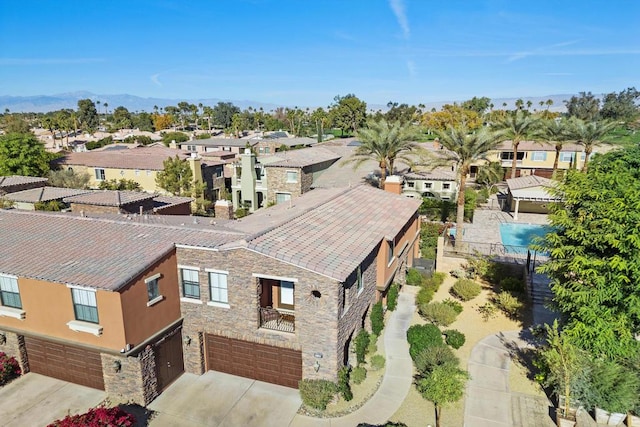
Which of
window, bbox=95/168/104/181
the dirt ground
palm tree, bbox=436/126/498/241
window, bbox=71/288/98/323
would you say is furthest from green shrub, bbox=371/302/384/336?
window, bbox=95/168/104/181

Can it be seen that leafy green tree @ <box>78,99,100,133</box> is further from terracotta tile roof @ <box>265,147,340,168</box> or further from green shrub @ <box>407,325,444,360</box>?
green shrub @ <box>407,325,444,360</box>

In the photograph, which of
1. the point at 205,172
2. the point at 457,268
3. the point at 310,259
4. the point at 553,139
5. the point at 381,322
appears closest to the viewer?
the point at 310,259

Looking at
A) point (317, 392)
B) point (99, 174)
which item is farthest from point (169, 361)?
point (99, 174)

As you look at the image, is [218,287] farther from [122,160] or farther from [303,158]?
[122,160]

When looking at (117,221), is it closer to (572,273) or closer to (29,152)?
(572,273)

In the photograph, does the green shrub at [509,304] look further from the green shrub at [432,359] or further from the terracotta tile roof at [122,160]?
the terracotta tile roof at [122,160]

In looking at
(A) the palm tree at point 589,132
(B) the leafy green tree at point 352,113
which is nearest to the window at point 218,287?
(A) the palm tree at point 589,132

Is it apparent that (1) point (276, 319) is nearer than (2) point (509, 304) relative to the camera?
Yes

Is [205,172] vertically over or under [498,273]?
over

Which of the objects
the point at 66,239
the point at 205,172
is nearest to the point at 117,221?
the point at 66,239
